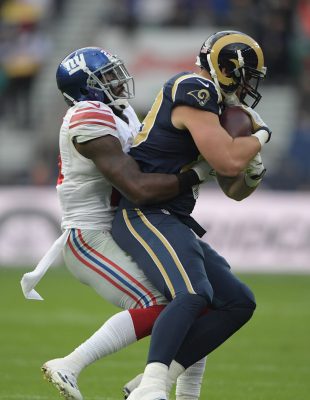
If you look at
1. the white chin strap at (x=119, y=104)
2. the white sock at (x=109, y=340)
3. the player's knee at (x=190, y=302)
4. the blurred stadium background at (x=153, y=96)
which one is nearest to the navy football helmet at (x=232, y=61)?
the white chin strap at (x=119, y=104)

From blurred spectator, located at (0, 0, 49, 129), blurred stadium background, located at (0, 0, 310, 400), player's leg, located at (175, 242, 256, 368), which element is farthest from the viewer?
blurred spectator, located at (0, 0, 49, 129)

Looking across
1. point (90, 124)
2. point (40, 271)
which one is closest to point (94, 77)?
point (90, 124)

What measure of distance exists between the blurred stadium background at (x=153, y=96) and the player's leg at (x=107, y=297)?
828 cm

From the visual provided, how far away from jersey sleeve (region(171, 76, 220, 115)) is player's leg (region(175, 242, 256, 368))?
82 centimetres

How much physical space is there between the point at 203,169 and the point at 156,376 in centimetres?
103

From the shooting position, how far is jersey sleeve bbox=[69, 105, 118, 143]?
200 inches

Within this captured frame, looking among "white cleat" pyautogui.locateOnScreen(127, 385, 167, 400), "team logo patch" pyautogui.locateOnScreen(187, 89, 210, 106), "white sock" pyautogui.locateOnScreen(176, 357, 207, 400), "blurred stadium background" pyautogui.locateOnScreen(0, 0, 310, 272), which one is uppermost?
"team logo patch" pyautogui.locateOnScreen(187, 89, 210, 106)

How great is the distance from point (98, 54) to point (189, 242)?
109cm

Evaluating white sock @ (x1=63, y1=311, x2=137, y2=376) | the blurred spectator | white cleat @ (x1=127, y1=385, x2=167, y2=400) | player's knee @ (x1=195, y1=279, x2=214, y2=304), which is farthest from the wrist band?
the blurred spectator

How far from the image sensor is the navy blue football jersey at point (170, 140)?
502cm

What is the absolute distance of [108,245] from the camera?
5.27 m

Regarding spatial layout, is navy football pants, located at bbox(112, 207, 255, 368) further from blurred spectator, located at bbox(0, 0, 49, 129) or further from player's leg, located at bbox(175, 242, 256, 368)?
blurred spectator, located at bbox(0, 0, 49, 129)

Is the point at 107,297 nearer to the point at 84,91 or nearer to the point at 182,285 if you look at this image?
the point at 182,285

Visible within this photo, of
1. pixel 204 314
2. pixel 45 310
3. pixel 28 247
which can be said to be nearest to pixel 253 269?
pixel 28 247
